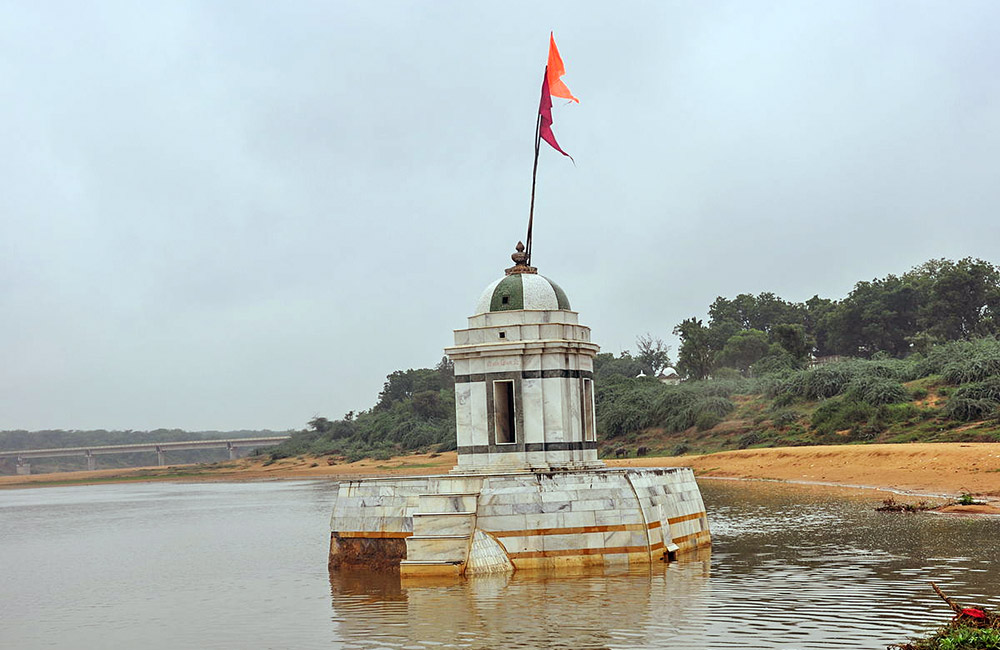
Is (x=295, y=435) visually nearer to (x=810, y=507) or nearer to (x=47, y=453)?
(x=47, y=453)

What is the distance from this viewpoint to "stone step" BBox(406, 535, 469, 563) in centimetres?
1941

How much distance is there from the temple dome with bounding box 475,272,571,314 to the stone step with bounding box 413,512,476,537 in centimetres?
567

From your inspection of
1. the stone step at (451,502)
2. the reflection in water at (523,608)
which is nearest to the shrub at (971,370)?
the reflection in water at (523,608)

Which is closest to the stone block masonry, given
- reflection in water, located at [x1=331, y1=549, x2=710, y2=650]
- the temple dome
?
reflection in water, located at [x1=331, y1=549, x2=710, y2=650]

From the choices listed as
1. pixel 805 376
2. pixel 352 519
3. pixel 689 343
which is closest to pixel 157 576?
pixel 352 519

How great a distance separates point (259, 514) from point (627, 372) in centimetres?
6664

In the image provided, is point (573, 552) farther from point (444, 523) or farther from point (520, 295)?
point (520, 295)

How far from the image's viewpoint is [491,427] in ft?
76.1

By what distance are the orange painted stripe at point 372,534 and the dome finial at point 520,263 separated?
693 centimetres

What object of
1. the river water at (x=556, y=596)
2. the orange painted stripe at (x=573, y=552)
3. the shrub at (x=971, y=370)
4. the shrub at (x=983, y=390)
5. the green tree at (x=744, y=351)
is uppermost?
the green tree at (x=744, y=351)

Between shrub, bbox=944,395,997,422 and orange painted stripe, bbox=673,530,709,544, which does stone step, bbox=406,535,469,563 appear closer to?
orange painted stripe, bbox=673,530,709,544

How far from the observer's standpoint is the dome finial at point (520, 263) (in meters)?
24.6

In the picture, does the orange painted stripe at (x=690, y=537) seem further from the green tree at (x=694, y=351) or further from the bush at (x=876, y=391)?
the green tree at (x=694, y=351)

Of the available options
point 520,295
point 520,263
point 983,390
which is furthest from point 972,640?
point 983,390
